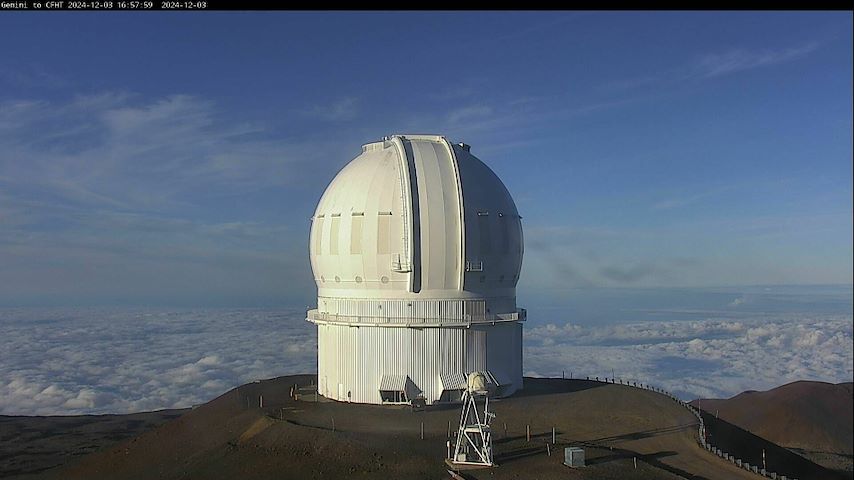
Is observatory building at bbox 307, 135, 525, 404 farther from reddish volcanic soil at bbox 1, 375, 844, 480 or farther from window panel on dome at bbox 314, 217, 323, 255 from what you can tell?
reddish volcanic soil at bbox 1, 375, 844, 480

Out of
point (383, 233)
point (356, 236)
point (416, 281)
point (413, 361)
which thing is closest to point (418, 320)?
point (416, 281)

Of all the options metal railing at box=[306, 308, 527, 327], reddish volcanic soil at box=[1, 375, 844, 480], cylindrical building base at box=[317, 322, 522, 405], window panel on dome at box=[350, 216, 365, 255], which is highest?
window panel on dome at box=[350, 216, 365, 255]

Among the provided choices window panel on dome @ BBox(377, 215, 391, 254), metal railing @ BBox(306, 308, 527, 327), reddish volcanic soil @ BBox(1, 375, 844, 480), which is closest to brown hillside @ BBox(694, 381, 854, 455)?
reddish volcanic soil @ BBox(1, 375, 844, 480)

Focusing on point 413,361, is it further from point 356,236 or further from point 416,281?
point 356,236

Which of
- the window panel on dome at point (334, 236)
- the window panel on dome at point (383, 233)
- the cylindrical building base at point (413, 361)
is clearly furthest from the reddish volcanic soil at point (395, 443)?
the window panel on dome at point (334, 236)

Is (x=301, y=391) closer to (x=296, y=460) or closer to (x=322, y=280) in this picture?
(x=322, y=280)

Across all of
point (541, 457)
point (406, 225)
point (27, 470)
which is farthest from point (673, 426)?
point (27, 470)
